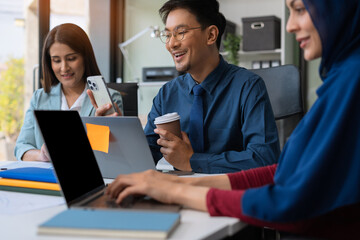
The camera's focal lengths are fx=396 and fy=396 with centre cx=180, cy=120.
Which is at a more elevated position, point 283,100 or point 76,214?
point 283,100

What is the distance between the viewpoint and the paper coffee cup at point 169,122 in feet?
4.30

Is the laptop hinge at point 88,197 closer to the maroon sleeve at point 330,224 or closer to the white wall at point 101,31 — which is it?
the maroon sleeve at point 330,224

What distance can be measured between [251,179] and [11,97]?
361 cm

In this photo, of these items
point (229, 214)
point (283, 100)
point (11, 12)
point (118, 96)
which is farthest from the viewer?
point (11, 12)

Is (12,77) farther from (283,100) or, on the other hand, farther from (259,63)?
(283,100)

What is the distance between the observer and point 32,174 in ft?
3.85

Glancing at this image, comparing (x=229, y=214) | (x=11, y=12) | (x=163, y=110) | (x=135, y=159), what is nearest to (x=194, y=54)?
(x=163, y=110)

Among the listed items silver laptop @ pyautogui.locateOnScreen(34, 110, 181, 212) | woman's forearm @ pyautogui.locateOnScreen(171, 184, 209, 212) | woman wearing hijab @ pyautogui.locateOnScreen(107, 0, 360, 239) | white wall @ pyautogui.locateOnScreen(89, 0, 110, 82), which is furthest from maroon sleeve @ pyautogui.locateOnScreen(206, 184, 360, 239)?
white wall @ pyautogui.locateOnScreen(89, 0, 110, 82)

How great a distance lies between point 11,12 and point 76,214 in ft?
12.1

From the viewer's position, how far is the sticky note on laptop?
1.24m

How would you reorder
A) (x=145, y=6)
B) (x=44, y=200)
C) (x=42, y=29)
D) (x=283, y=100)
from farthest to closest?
1. (x=145, y=6)
2. (x=42, y=29)
3. (x=283, y=100)
4. (x=44, y=200)

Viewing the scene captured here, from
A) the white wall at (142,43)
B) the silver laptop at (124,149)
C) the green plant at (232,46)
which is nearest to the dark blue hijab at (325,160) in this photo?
the silver laptop at (124,149)

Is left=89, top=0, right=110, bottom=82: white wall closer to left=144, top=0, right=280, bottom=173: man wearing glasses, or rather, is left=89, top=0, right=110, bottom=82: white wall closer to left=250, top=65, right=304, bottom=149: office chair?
left=144, top=0, right=280, bottom=173: man wearing glasses

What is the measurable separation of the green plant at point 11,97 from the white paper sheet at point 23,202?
10.4ft
